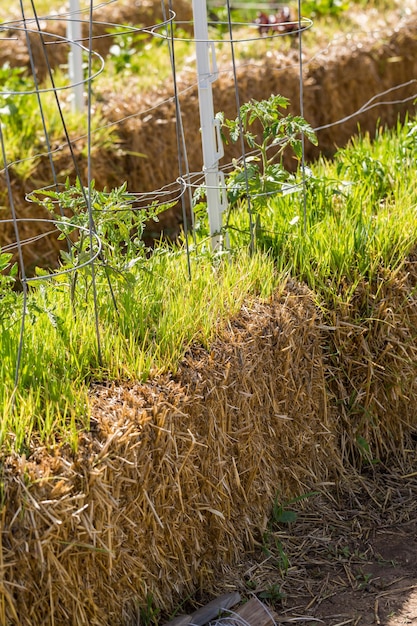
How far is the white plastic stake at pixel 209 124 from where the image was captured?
8.51 ft

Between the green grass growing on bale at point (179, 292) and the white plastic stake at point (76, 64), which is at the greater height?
the white plastic stake at point (76, 64)

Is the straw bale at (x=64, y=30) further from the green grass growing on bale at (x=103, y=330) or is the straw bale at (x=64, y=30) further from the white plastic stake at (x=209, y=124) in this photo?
the green grass growing on bale at (x=103, y=330)

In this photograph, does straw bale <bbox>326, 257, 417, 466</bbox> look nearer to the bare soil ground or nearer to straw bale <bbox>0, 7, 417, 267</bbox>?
the bare soil ground

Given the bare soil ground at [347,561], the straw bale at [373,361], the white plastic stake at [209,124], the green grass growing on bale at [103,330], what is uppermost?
the white plastic stake at [209,124]

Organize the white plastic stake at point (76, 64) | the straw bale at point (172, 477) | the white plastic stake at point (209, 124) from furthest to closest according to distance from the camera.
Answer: the white plastic stake at point (76, 64)
the white plastic stake at point (209, 124)
the straw bale at point (172, 477)

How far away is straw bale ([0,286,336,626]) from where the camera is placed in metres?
1.80

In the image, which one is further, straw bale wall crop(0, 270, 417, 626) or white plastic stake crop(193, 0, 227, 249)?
white plastic stake crop(193, 0, 227, 249)

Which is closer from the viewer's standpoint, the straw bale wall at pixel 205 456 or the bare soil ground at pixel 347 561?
the straw bale wall at pixel 205 456

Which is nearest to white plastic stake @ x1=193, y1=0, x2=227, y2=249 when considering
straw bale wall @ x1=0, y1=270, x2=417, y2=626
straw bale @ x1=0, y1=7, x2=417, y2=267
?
straw bale wall @ x1=0, y1=270, x2=417, y2=626

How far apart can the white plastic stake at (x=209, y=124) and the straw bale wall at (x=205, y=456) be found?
336mm

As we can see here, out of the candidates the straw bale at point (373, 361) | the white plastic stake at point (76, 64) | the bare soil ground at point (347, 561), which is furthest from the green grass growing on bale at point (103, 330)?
the white plastic stake at point (76, 64)

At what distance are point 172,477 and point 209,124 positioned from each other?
1137 millimetres

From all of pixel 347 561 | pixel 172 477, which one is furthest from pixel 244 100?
pixel 172 477

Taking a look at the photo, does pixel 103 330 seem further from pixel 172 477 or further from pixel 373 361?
pixel 373 361
